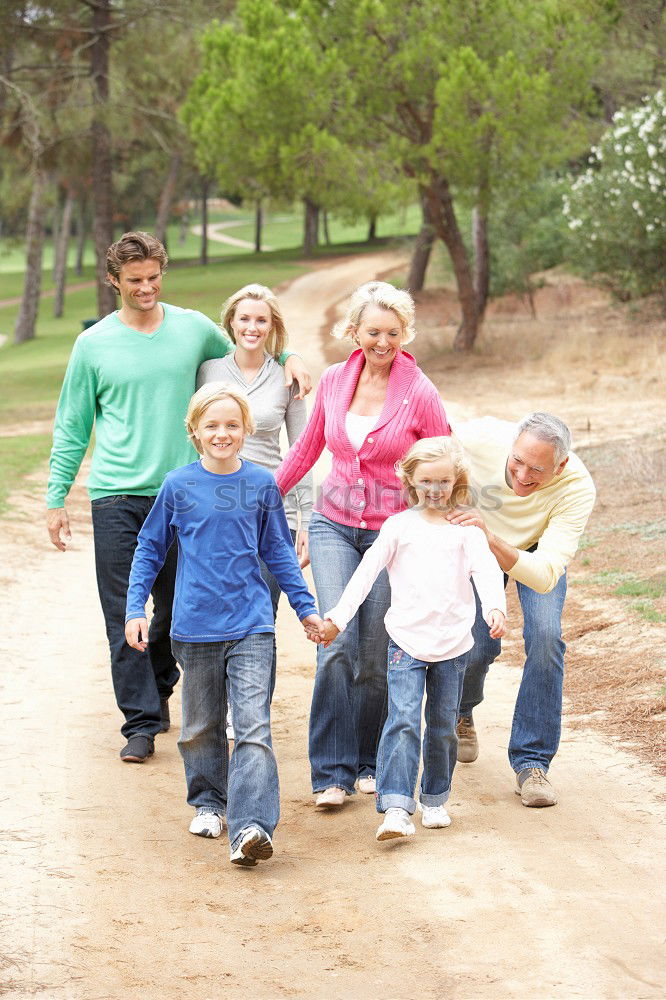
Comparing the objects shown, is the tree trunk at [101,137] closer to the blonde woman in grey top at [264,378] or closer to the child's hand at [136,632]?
the blonde woman in grey top at [264,378]

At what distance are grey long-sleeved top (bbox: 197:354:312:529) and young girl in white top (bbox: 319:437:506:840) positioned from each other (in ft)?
3.19

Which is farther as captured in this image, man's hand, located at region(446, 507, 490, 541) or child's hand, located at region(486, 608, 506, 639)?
man's hand, located at region(446, 507, 490, 541)

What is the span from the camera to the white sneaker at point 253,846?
4574 millimetres

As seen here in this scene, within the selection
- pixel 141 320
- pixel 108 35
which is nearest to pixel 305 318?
pixel 108 35

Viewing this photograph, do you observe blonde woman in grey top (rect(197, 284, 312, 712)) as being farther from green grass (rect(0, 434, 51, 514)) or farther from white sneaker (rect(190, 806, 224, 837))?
green grass (rect(0, 434, 51, 514))

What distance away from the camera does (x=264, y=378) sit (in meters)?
5.95

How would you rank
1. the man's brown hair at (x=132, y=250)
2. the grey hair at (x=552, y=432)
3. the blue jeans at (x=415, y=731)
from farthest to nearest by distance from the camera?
the man's brown hair at (x=132, y=250)
the grey hair at (x=552, y=432)
the blue jeans at (x=415, y=731)

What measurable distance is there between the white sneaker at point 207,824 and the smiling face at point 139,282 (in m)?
2.28

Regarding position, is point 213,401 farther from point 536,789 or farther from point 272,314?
point 536,789

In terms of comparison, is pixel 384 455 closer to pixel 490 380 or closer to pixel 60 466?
pixel 60 466

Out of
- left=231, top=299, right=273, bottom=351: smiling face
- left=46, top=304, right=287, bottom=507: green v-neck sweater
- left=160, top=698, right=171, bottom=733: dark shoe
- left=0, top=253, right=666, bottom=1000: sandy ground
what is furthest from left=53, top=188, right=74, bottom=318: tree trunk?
left=231, top=299, right=273, bottom=351: smiling face

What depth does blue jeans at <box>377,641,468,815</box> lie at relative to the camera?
493 cm

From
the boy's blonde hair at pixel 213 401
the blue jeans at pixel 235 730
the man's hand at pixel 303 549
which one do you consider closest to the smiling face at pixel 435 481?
the boy's blonde hair at pixel 213 401

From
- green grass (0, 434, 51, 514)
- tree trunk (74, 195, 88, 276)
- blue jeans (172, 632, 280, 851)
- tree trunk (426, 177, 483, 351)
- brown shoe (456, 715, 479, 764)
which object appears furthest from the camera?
tree trunk (74, 195, 88, 276)
